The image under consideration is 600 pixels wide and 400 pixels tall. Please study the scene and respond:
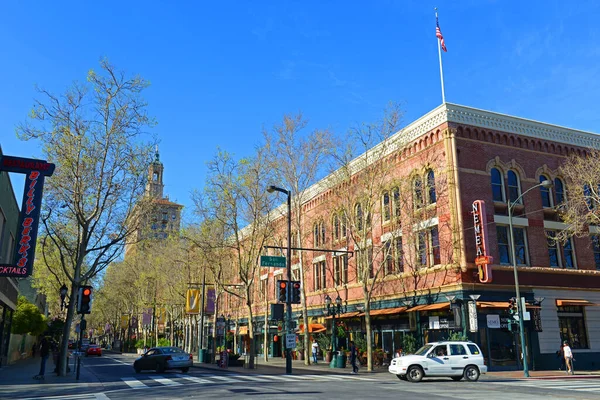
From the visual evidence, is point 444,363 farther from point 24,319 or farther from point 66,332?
point 24,319

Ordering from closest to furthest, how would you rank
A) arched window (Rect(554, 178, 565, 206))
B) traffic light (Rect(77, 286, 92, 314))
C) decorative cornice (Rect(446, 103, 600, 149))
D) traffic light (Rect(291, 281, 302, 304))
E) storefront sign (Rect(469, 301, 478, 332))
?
traffic light (Rect(77, 286, 92, 314)) < traffic light (Rect(291, 281, 302, 304)) < storefront sign (Rect(469, 301, 478, 332)) < decorative cornice (Rect(446, 103, 600, 149)) < arched window (Rect(554, 178, 565, 206))

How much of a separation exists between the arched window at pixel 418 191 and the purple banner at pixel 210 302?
22929 mm

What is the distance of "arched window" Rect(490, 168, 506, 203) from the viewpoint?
30.8 metres

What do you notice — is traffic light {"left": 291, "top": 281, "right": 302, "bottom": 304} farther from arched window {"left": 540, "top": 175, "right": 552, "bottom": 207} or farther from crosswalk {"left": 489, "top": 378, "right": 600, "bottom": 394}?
arched window {"left": 540, "top": 175, "right": 552, "bottom": 207}

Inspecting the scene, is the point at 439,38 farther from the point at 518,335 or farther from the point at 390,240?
the point at 518,335

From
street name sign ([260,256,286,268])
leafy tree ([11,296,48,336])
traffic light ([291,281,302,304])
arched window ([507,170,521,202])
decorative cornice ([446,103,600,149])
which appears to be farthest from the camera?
leafy tree ([11,296,48,336])

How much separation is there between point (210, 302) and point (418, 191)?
2367 centimetres

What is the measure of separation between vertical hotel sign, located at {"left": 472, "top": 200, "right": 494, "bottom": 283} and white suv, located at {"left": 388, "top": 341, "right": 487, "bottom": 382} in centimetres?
608

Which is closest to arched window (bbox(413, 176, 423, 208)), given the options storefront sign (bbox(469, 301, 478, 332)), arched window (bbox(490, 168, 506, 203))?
arched window (bbox(490, 168, 506, 203))

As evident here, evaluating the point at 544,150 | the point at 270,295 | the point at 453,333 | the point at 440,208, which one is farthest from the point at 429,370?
the point at 270,295

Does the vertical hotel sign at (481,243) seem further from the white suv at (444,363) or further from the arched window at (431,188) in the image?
the white suv at (444,363)

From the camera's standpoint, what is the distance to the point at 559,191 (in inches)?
1303

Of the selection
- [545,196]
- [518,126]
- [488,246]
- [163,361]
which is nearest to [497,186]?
[545,196]

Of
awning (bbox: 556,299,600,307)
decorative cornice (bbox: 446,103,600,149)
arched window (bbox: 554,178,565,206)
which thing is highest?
decorative cornice (bbox: 446,103,600,149)
